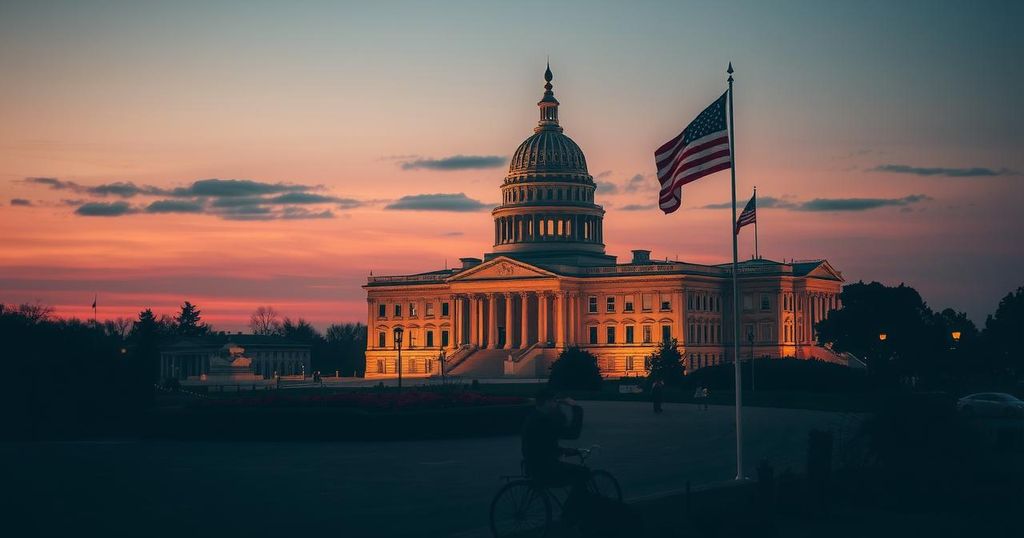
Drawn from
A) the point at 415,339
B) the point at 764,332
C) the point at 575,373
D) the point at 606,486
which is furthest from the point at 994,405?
the point at 415,339

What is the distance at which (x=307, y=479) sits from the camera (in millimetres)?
32375

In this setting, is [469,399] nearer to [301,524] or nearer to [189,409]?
[189,409]

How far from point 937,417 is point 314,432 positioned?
2405cm

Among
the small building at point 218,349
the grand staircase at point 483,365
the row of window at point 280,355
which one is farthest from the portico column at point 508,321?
the row of window at point 280,355

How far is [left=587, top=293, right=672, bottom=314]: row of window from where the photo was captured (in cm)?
14575

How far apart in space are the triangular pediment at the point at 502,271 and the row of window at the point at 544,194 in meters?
12.5

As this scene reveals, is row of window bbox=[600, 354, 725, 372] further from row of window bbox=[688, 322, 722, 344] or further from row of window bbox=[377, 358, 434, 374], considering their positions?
row of window bbox=[377, 358, 434, 374]

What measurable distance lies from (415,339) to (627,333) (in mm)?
27484

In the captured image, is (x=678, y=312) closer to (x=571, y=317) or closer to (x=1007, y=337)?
(x=571, y=317)

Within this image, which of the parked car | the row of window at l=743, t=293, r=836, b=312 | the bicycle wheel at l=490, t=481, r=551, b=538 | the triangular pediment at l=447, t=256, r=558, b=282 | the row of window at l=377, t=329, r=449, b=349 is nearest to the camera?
the bicycle wheel at l=490, t=481, r=551, b=538

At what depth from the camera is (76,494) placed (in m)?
29.0

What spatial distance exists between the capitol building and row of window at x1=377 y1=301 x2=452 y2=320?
4.8 inches

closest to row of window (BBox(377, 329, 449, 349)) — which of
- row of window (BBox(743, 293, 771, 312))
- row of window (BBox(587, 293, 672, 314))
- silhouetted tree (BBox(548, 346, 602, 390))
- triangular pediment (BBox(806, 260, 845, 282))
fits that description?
row of window (BBox(587, 293, 672, 314))

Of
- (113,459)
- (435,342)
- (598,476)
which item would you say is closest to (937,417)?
(598,476)
